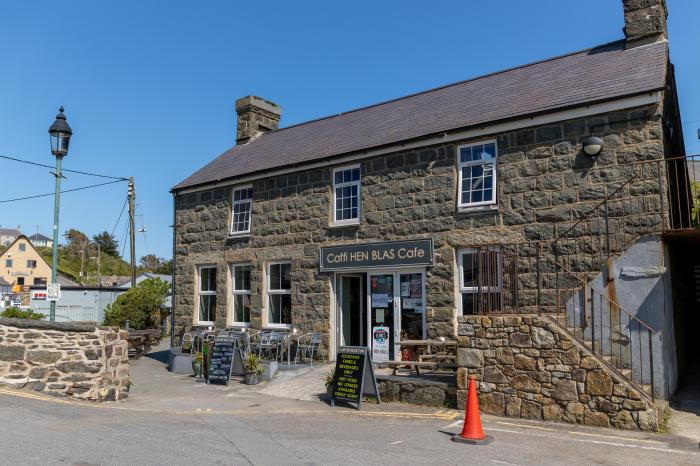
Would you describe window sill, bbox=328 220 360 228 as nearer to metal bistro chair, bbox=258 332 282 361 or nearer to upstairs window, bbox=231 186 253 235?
metal bistro chair, bbox=258 332 282 361

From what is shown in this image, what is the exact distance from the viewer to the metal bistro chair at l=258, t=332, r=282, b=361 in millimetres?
15047

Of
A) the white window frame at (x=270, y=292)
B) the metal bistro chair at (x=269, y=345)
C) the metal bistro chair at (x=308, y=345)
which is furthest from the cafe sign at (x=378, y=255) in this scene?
the metal bistro chair at (x=269, y=345)

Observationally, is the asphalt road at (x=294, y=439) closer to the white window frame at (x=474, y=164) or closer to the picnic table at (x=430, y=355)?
the picnic table at (x=430, y=355)

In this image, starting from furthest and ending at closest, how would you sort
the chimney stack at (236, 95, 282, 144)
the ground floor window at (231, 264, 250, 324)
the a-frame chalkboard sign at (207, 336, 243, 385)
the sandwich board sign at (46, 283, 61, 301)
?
the chimney stack at (236, 95, 282, 144)
the ground floor window at (231, 264, 250, 324)
the a-frame chalkboard sign at (207, 336, 243, 385)
the sandwich board sign at (46, 283, 61, 301)

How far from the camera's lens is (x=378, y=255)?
14.0 meters

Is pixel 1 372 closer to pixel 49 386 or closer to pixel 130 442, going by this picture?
pixel 49 386

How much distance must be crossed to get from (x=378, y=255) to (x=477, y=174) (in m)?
2.98

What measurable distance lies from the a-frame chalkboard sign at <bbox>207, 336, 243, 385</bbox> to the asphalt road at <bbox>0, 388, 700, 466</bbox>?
3307mm

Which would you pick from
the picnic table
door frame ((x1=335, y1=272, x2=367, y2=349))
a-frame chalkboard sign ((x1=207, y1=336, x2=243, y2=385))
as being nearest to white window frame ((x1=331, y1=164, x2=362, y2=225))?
door frame ((x1=335, y1=272, x2=367, y2=349))

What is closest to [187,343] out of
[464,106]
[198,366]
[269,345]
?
[198,366]

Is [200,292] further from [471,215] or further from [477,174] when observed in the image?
[477,174]

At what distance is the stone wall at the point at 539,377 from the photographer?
28.1 ft

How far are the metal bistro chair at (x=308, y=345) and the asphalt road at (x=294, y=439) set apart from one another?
14.0 ft

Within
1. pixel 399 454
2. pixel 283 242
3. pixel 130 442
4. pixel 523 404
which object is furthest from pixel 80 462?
pixel 283 242
